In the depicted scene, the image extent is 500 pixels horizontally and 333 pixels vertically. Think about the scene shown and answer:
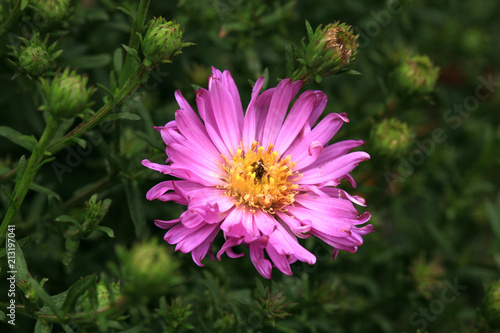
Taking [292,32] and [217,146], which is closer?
[217,146]

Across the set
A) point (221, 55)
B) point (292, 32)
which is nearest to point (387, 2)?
point (292, 32)

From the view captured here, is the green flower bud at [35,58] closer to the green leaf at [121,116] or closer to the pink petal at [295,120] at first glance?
the green leaf at [121,116]

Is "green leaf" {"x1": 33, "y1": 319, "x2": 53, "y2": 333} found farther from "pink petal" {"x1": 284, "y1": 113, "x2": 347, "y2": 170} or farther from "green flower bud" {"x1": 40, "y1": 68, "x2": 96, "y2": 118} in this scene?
"pink petal" {"x1": 284, "y1": 113, "x2": 347, "y2": 170}

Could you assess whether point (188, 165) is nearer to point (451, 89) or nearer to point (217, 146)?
point (217, 146)

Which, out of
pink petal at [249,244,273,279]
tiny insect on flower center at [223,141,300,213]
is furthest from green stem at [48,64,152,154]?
pink petal at [249,244,273,279]
